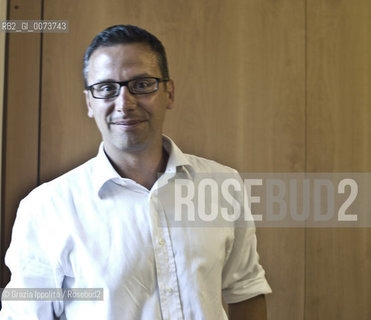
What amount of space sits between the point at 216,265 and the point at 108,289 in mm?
272

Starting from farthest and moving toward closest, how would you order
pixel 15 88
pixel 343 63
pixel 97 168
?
pixel 343 63, pixel 15 88, pixel 97 168

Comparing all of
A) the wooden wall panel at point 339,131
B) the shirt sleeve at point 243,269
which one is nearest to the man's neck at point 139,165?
the shirt sleeve at point 243,269

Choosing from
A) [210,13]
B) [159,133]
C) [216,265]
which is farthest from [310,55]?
[216,265]

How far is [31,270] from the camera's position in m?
0.91

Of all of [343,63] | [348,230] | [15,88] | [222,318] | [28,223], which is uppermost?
[343,63]

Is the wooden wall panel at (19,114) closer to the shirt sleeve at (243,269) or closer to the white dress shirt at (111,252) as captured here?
the white dress shirt at (111,252)

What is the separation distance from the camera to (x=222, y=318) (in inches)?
41.5

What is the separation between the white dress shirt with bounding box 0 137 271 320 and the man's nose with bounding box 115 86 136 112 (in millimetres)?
152

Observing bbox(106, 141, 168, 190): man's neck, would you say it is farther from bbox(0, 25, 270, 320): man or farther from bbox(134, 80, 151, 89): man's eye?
bbox(134, 80, 151, 89): man's eye

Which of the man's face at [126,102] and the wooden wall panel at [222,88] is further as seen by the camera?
the wooden wall panel at [222,88]

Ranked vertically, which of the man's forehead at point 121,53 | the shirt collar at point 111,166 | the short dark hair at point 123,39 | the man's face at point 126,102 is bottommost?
the shirt collar at point 111,166

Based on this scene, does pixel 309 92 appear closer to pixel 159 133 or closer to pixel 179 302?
pixel 159 133

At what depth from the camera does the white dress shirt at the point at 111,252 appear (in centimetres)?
92

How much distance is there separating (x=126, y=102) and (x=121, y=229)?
29 cm
